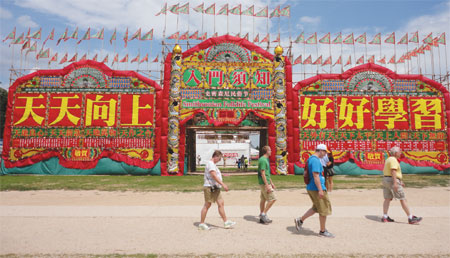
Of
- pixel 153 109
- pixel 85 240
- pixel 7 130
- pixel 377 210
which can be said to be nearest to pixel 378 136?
pixel 377 210

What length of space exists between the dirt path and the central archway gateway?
9.57 m

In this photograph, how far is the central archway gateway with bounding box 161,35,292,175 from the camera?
1806 centimetres

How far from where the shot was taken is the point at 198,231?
5.20 metres

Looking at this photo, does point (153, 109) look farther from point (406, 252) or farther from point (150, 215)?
point (406, 252)

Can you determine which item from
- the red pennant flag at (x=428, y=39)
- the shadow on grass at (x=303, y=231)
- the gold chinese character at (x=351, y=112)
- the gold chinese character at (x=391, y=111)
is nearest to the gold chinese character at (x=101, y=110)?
the gold chinese character at (x=351, y=112)

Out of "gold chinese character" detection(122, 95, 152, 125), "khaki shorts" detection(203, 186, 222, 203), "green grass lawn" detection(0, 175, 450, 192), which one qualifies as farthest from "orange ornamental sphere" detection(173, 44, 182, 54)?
"khaki shorts" detection(203, 186, 222, 203)

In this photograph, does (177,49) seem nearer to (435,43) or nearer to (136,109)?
(136,109)

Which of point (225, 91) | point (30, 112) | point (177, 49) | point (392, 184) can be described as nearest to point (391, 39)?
point (225, 91)

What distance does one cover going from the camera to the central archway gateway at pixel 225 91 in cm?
1806

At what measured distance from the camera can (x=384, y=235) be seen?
495 centimetres

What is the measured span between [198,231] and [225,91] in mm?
13876

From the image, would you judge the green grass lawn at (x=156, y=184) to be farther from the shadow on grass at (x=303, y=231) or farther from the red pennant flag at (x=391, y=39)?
the red pennant flag at (x=391, y=39)

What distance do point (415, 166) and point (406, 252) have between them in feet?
55.8

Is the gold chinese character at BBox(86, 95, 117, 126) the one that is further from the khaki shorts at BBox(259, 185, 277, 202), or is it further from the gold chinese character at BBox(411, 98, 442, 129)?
the gold chinese character at BBox(411, 98, 442, 129)
